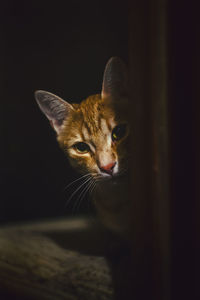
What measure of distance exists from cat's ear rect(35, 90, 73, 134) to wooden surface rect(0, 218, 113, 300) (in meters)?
0.29

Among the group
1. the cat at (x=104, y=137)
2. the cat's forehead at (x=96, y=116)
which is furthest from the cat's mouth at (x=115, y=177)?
the cat's forehead at (x=96, y=116)

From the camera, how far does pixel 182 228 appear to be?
1.64ft

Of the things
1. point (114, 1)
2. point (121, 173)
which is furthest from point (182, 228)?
point (114, 1)

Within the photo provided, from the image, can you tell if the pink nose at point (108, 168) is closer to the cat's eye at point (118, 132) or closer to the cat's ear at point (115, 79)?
the cat's eye at point (118, 132)

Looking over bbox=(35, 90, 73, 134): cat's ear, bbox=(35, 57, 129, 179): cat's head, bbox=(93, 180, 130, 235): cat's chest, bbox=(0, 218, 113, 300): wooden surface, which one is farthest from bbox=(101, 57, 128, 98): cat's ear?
bbox=(0, 218, 113, 300): wooden surface

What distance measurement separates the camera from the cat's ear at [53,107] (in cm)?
71

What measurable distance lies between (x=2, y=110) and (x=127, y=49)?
449 mm

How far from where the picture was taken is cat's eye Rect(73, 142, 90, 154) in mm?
692

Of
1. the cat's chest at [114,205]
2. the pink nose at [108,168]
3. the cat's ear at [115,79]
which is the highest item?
the cat's ear at [115,79]

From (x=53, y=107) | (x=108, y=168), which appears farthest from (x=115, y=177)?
(x=53, y=107)

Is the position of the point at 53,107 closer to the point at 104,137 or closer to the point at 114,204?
the point at 104,137

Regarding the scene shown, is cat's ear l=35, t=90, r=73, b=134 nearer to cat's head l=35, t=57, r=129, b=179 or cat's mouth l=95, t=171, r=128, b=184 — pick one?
cat's head l=35, t=57, r=129, b=179

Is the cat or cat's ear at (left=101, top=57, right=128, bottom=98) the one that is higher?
cat's ear at (left=101, top=57, right=128, bottom=98)

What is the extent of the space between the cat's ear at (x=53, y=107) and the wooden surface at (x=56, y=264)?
11.4 inches
